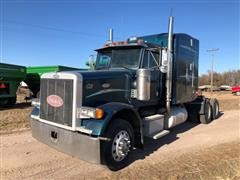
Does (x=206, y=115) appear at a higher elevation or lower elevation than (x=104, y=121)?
lower

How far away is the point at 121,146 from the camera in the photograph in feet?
15.1

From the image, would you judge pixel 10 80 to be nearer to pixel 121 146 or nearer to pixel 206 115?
pixel 206 115

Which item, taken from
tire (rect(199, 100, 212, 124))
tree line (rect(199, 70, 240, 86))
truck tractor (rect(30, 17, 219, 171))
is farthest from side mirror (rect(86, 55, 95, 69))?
tree line (rect(199, 70, 240, 86))

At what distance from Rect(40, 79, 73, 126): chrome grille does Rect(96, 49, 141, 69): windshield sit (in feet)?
6.34

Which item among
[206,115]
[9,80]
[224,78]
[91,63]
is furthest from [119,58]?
[224,78]

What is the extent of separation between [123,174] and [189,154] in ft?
6.57

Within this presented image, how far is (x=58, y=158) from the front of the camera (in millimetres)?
5160

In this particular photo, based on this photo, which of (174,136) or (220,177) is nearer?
(220,177)

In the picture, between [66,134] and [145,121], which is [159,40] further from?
A: [66,134]

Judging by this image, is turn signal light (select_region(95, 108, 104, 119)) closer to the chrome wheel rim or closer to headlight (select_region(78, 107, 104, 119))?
headlight (select_region(78, 107, 104, 119))

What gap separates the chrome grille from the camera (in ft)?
14.5

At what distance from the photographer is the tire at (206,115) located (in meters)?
9.61

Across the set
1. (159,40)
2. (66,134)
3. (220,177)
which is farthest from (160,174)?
(159,40)

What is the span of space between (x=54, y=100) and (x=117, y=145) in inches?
60.3
